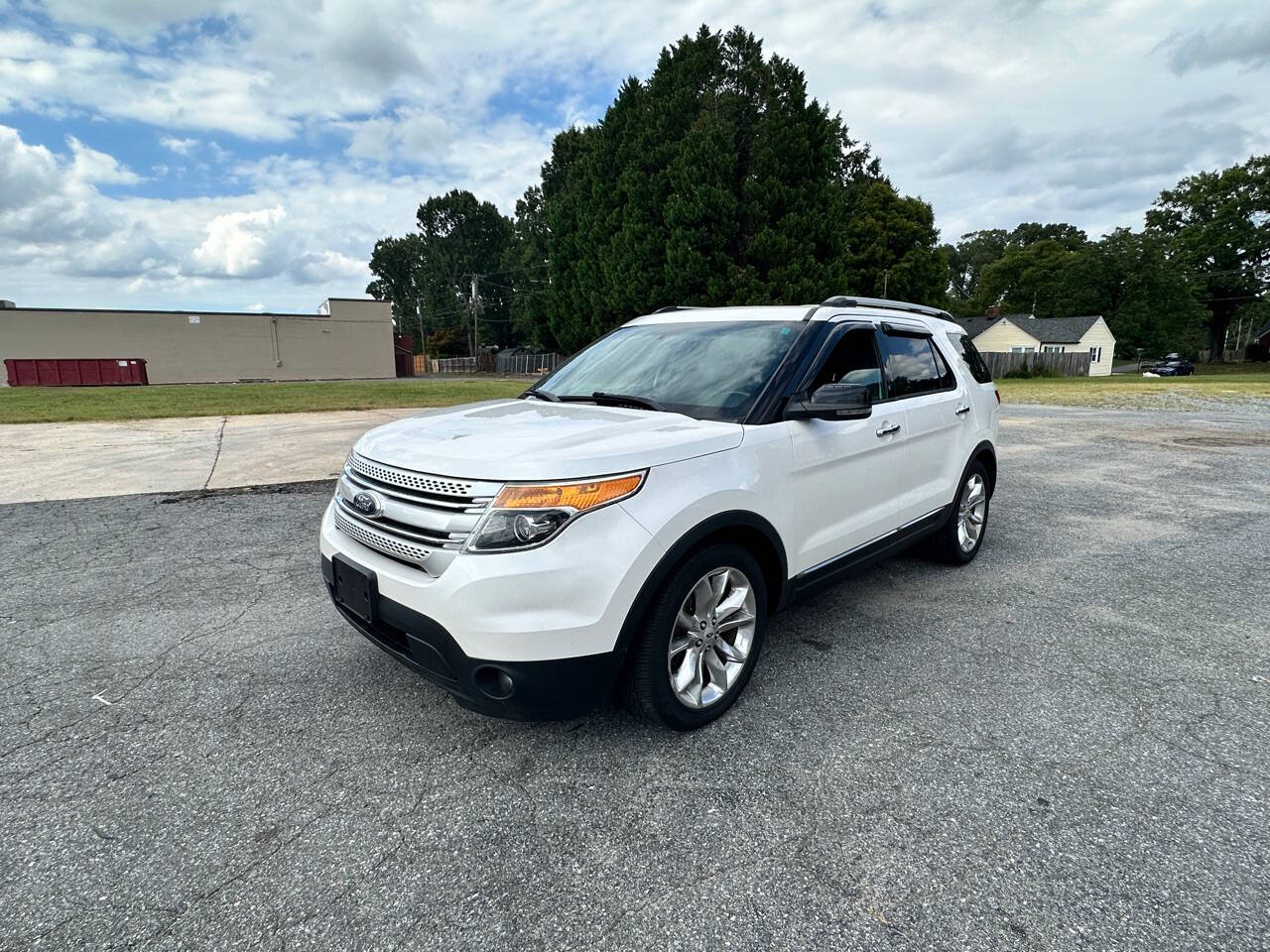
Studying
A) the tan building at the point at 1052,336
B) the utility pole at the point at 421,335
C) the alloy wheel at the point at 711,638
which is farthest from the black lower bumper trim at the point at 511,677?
the utility pole at the point at 421,335

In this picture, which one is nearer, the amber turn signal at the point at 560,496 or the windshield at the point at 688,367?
the amber turn signal at the point at 560,496

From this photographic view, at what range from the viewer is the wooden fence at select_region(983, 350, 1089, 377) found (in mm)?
41250

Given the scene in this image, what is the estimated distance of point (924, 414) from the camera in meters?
4.02

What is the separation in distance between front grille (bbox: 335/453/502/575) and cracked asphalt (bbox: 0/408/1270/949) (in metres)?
0.82

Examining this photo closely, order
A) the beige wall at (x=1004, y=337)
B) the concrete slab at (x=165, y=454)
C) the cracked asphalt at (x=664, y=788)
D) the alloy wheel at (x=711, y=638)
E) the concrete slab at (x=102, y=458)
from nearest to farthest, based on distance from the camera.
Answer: the cracked asphalt at (x=664, y=788)
the alloy wheel at (x=711, y=638)
the concrete slab at (x=102, y=458)
the concrete slab at (x=165, y=454)
the beige wall at (x=1004, y=337)

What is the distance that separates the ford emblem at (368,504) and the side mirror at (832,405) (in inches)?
69.8

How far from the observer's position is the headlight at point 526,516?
2215 millimetres

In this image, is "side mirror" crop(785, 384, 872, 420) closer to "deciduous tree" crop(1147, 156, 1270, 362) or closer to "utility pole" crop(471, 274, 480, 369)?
"utility pole" crop(471, 274, 480, 369)

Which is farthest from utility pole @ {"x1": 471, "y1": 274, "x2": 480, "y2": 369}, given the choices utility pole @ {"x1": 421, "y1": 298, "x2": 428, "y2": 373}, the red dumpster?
the red dumpster

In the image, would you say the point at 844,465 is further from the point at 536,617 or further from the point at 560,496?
the point at 536,617

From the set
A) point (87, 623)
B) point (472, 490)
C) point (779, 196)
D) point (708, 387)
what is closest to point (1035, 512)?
point (708, 387)

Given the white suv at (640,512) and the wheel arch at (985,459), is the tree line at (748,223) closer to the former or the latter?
the wheel arch at (985,459)

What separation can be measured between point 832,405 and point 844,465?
19.6 inches

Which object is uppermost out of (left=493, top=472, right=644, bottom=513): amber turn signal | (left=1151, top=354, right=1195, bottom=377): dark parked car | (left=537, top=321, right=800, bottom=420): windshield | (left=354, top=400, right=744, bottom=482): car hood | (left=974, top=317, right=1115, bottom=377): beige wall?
(left=974, top=317, right=1115, bottom=377): beige wall
